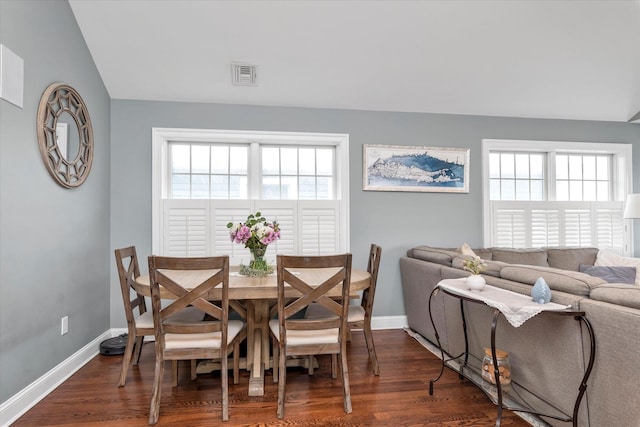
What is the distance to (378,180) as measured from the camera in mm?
3670

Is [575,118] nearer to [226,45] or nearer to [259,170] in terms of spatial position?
[259,170]

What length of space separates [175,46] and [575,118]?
4.39m

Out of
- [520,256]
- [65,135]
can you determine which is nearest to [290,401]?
[65,135]

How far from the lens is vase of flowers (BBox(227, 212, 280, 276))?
8.37 ft

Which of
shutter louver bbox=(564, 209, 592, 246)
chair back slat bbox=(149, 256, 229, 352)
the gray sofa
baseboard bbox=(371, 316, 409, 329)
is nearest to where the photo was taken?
the gray sofa

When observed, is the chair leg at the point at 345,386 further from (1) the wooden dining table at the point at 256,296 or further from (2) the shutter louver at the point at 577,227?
(2) the shutter louver at the point at 577,227

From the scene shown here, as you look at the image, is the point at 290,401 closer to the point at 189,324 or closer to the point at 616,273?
the point at 189,324

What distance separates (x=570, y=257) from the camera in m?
3.62

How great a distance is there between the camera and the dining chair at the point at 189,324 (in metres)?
1.92

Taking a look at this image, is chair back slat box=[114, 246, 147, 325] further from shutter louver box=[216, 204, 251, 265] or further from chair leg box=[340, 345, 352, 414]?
chair leg box=[340, 345, 352, 414]

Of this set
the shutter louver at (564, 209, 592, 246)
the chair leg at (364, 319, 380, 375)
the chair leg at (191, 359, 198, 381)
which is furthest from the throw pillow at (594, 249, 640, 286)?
the chair leg at (191, 359, 198, 381)

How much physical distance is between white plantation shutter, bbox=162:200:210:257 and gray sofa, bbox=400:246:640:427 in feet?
7.60

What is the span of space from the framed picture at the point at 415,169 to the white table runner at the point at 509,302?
5.54 feet

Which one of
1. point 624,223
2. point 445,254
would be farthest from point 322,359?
point 624,223
